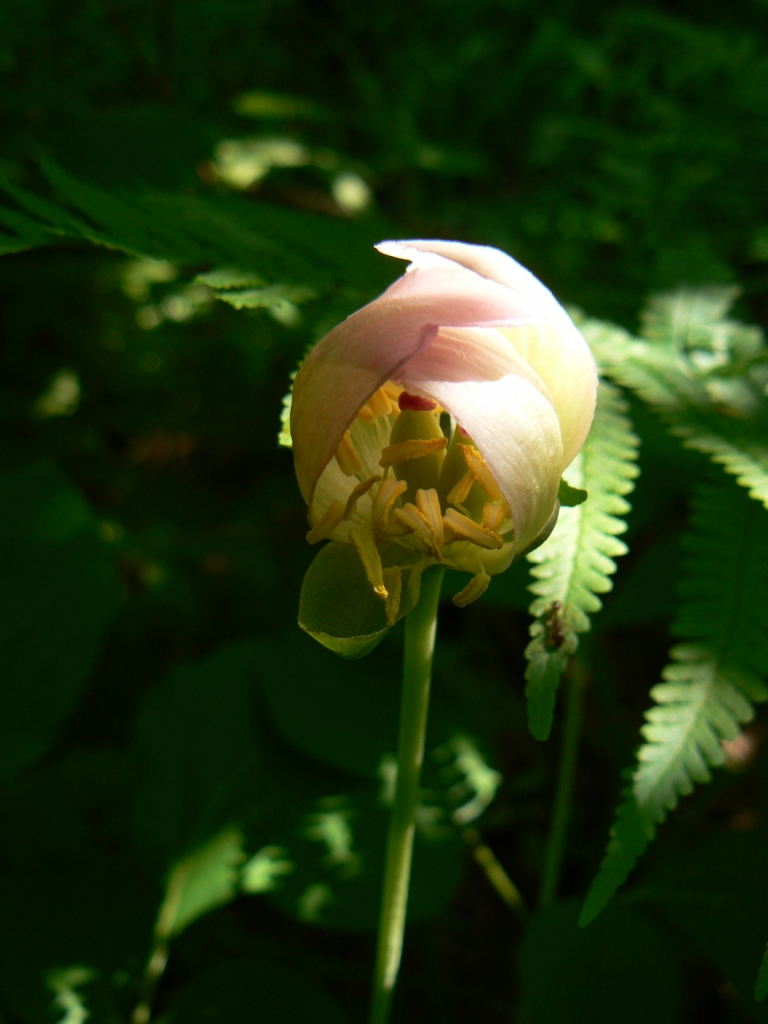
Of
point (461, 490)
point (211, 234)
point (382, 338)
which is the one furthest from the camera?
point (211, 234)

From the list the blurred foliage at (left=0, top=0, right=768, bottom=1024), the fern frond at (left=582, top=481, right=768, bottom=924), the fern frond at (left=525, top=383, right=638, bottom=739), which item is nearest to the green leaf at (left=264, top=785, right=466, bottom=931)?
the blurred foliage at (left=0, top=0, right=768, bottom=1024)

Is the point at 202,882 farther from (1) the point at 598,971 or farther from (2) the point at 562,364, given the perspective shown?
(2) the point at 562,364

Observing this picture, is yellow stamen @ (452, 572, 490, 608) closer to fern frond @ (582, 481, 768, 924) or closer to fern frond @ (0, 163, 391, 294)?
fern frond @ (582, 481, 768, 924)

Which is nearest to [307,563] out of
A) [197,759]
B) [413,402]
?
[197,759]

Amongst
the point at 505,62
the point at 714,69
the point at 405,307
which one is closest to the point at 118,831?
the point at 405,307

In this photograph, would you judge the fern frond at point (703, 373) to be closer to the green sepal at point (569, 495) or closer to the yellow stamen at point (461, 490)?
the green sepal at point (569, 495)

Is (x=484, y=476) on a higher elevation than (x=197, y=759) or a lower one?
higher

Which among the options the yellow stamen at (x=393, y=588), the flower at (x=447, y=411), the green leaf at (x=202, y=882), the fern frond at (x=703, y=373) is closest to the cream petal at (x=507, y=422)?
the flower at (x=447, y=411)
